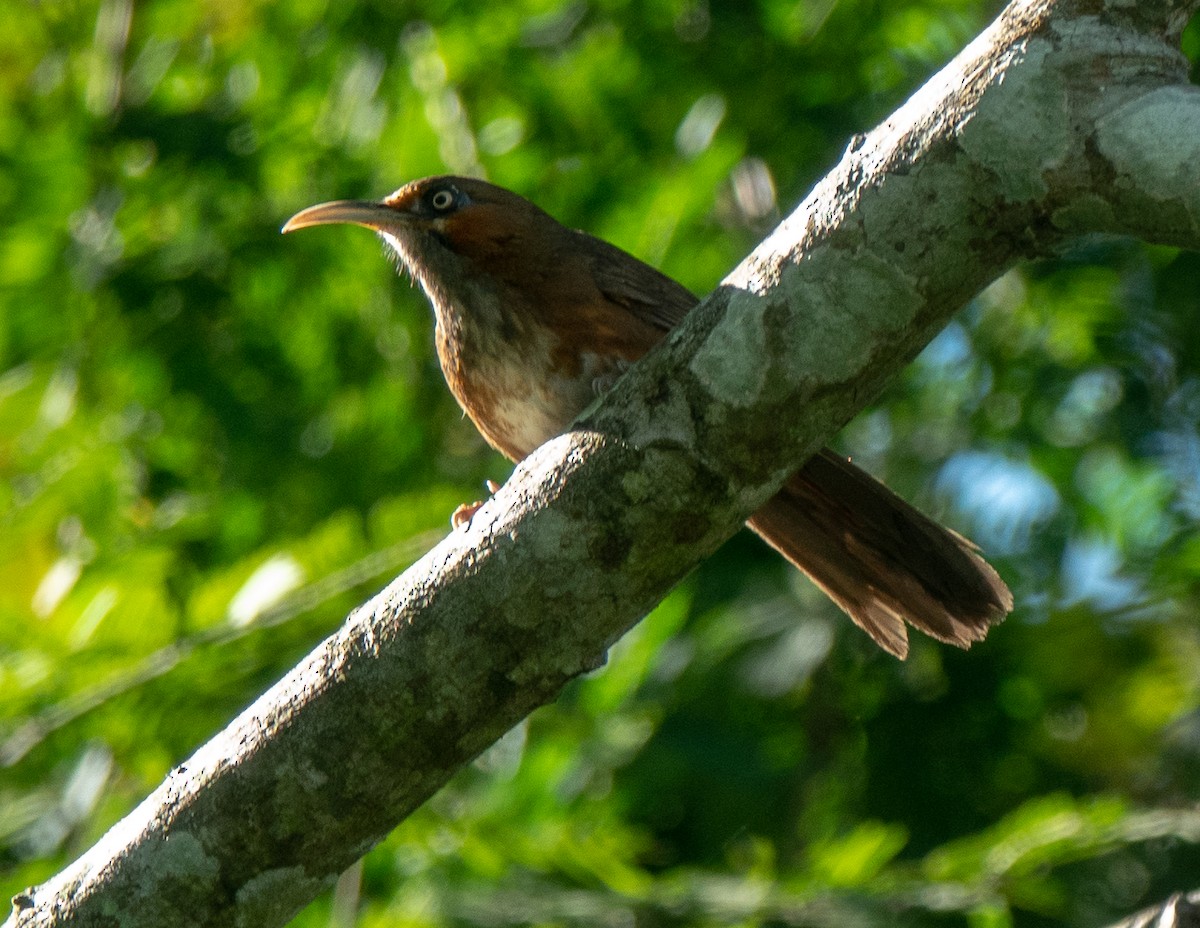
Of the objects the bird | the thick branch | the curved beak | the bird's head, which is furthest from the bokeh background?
the thick branch

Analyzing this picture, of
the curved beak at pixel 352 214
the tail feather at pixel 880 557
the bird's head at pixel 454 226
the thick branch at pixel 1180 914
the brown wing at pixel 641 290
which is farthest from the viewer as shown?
the curved beak at pixel 352 214

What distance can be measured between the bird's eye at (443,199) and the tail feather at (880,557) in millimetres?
1465

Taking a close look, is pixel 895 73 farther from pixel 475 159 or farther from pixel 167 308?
pixel 167 308

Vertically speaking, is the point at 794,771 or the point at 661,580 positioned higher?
the point at 661,580

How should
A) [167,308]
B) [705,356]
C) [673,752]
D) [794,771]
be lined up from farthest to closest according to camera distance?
[167,308] → [794,771] → [673,752] → [705,356]

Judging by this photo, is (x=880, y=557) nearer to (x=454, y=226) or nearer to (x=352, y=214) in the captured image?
(x=454, y=226)

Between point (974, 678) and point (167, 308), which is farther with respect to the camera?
point (167, 308)

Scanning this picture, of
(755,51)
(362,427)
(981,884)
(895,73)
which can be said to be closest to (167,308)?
(362,427)

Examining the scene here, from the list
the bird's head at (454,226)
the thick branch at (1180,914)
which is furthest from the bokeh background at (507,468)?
the thick branch at (1180,914)

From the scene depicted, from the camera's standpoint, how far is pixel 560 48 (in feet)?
23.8

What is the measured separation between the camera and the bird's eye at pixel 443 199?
5078mm

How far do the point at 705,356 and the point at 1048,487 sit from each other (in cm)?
378

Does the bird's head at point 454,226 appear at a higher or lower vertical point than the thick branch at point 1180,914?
higher

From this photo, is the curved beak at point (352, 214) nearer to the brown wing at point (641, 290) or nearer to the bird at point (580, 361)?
the bird at point (580, 361)
